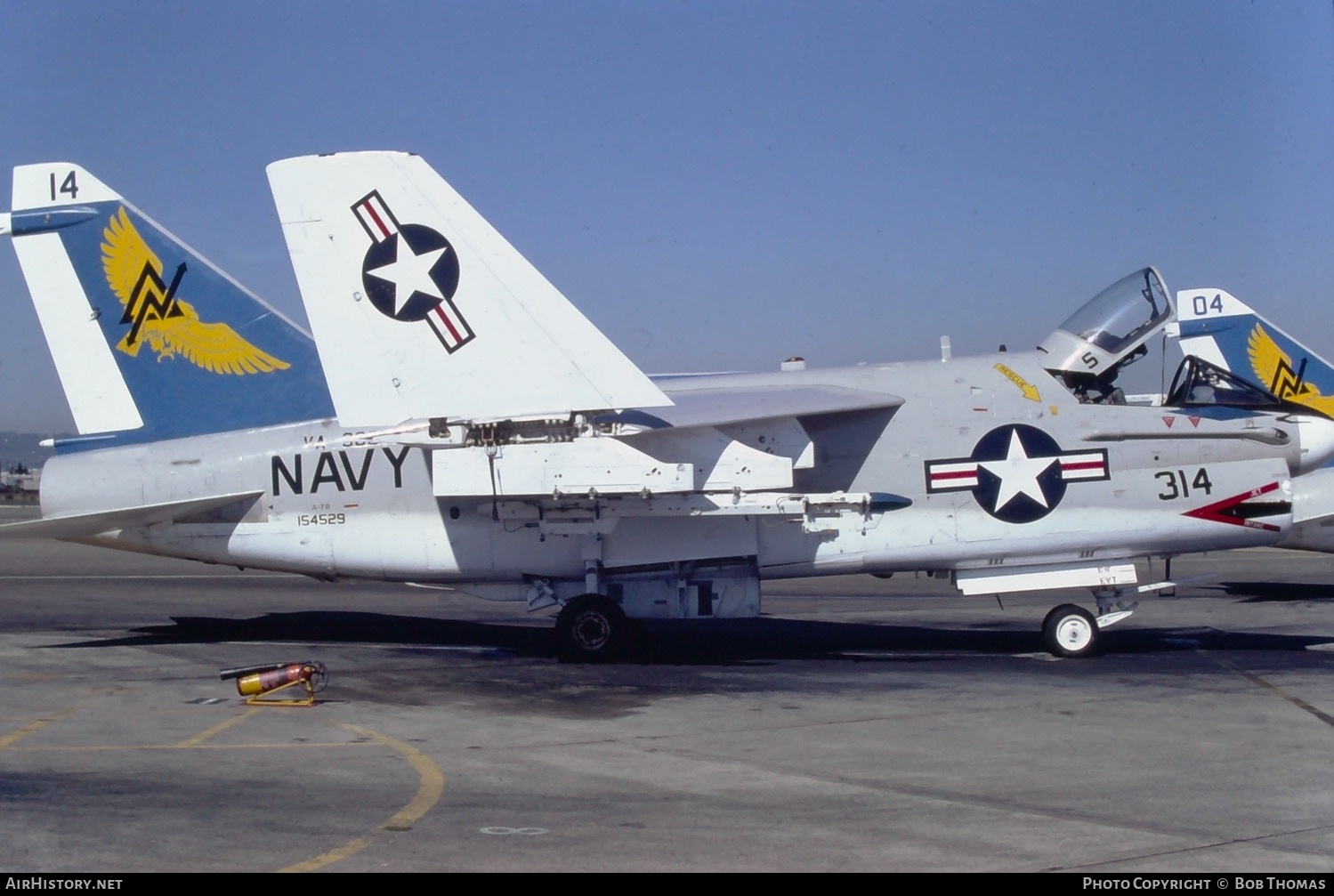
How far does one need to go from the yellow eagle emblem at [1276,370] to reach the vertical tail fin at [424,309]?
1403 centimetres

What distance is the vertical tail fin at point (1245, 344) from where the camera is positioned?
21.2 meters

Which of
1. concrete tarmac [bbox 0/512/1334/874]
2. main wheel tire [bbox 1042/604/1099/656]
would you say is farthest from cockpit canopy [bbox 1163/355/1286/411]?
concrete tarmac [bbox 0/512/1334/874]

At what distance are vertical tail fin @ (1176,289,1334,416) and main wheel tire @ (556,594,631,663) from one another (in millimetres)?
12794

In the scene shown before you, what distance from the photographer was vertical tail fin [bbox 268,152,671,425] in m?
11.9

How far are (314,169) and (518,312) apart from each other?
2.47 metres

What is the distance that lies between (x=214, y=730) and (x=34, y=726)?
1.48 m

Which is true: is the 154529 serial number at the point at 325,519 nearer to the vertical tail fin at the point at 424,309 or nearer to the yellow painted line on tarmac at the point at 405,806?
the vertical tail fin at the point at 424,309

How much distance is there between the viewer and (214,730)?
31.3 ft

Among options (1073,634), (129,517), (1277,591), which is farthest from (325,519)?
(1277,591)

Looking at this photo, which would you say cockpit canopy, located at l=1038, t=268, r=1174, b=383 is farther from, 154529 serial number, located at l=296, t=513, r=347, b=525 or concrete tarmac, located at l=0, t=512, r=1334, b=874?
154529 serial number, located at l=296, t=513, r=347, b=525

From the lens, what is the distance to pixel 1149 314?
13.7 meters
